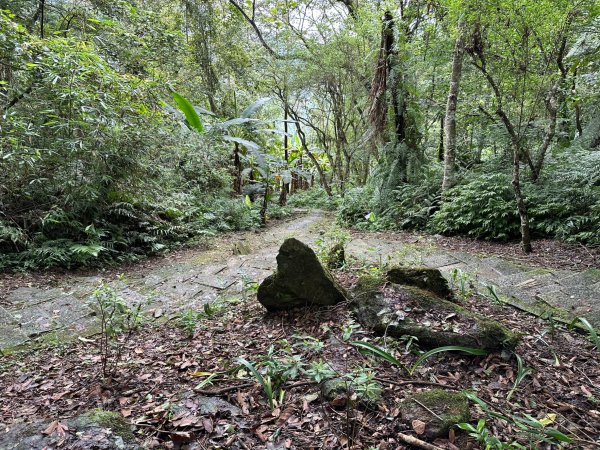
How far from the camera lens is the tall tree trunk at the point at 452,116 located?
5.27 m

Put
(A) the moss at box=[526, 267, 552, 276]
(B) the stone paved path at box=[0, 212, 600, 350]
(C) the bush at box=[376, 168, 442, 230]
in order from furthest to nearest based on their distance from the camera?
1. (C) the bush at box=[376, 168, 442, 230]
2. (A) the moss at box=[526, 267, 552, 276]
3. (B) the stone paved path at box=[0, 212, 600, 350]

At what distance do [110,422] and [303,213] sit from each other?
8742 millimetres

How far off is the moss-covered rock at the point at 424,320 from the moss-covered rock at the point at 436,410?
489 millimetres

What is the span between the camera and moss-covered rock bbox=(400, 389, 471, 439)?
1.57 m

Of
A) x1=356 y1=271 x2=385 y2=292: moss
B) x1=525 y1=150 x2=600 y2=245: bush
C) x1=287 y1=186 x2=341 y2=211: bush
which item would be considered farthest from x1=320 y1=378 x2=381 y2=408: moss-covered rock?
x1=287 y1=186 x2=341 y2=211: bush

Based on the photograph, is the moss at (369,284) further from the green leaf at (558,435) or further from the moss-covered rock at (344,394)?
the green leaf at (558,435)

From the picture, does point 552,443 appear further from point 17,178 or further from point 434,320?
point 17,178

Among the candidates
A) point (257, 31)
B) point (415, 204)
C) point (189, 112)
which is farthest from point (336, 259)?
point (257, 31)

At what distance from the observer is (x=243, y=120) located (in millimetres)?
6988

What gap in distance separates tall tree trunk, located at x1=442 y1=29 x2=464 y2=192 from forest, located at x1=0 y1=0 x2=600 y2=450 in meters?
0.05

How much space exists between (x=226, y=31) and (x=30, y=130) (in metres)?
6.23

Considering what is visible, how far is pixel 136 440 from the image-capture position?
1.56m

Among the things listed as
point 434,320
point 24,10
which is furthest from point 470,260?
point 24,10

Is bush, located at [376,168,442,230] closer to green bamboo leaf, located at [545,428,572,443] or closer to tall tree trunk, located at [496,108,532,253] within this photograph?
tall tree trunk, located at [496,108,532,253]
